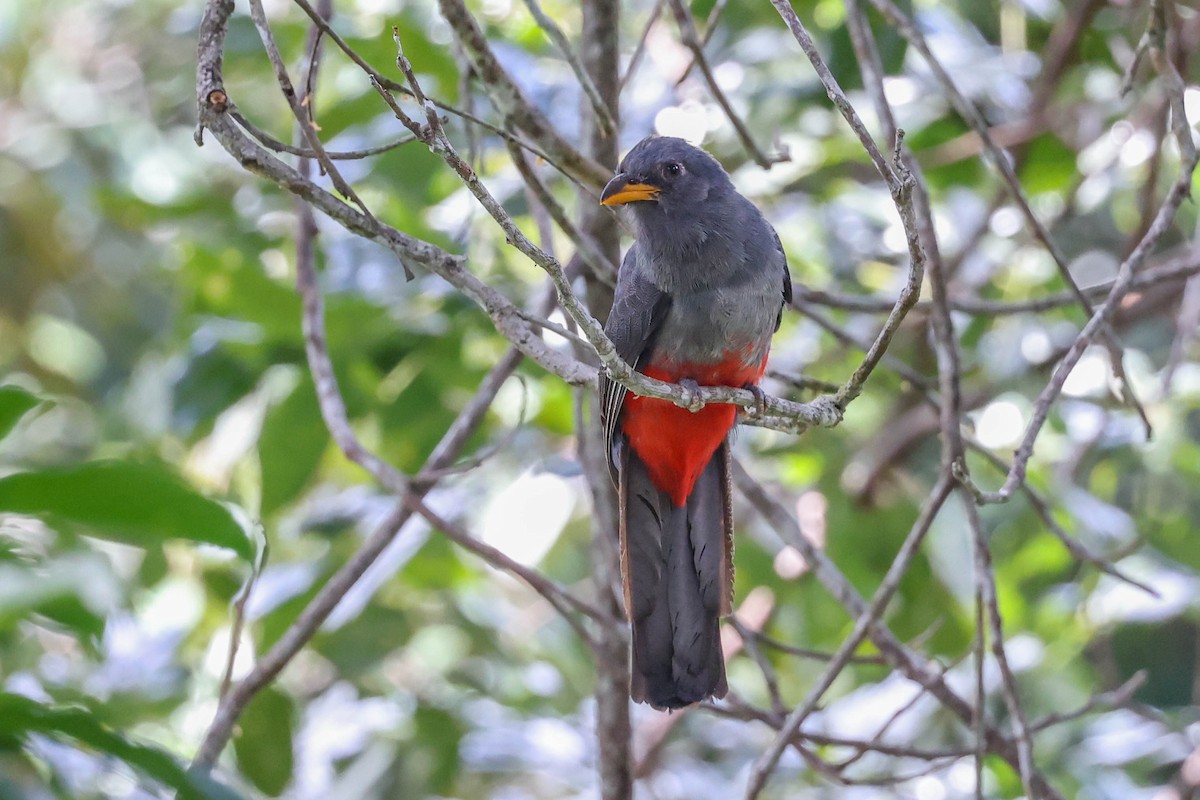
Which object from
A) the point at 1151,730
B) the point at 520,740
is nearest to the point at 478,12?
the point at 520,740

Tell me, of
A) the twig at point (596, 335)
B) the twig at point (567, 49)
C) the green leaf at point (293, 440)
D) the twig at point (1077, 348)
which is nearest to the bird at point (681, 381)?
the twig at point (567, 49)

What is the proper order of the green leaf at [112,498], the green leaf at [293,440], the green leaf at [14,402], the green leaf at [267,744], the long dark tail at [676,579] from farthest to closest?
the green leaf at [267,744] → the green leaf at [293,440] → the long dark tail at [676,579] → the green leaf at [14,402] → the green leaf at [112,498]

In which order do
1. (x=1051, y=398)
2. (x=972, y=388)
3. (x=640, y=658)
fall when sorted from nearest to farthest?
(x=1051, y=398) < (x=640, y=658) < (x=972, y=388)

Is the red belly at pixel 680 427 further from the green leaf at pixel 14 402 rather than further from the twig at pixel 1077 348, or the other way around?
the green leaf at pixel 14 402

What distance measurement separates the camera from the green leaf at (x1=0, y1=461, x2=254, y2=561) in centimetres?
175

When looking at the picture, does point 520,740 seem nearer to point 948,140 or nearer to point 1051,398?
point 1051,398

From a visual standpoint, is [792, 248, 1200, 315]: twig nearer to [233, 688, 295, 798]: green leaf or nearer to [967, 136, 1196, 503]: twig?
[967, 136, 1196, 503]: twig

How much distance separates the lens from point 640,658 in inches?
121

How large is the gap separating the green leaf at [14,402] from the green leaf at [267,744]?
7.95 ft

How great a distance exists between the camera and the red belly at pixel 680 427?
326cm

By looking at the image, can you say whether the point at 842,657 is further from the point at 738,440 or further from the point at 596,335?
the point at 738,440

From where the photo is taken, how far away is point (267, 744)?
4.14m

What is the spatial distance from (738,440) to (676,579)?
1573mm

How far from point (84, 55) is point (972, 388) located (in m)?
6.61
